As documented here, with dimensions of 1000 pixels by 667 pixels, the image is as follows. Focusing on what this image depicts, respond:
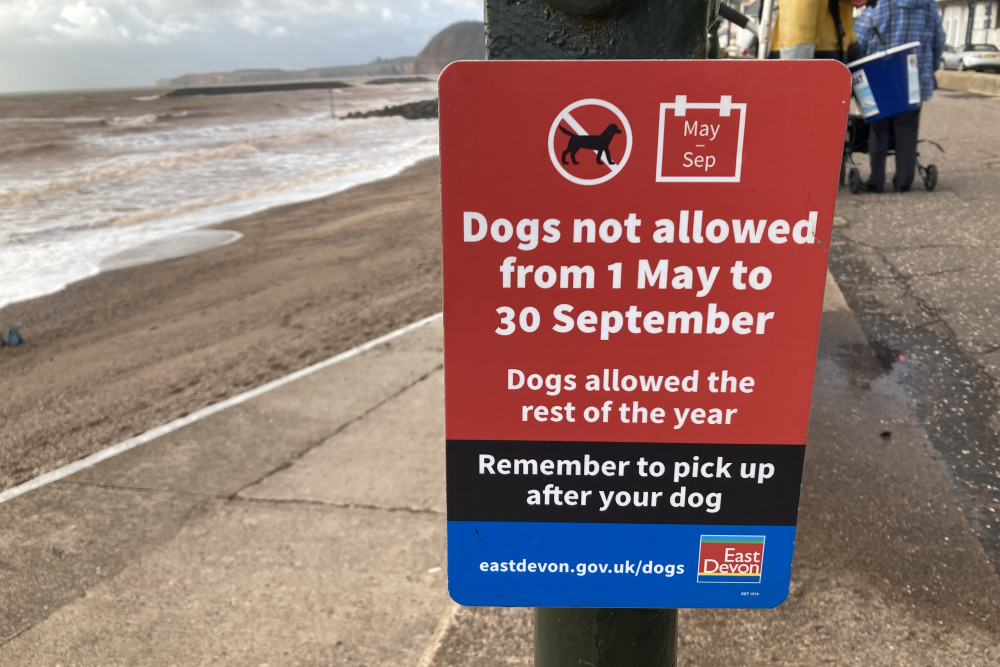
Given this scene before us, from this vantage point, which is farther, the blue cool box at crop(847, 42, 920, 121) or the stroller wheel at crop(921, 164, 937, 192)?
the stroller wheel at crop(921, 164, 937, 192)

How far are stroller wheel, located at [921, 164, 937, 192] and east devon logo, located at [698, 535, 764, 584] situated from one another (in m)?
7.50

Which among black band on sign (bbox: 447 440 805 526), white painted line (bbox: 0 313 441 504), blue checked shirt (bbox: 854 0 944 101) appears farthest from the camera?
blue checked shirt (bbox: 854 0 944 101)

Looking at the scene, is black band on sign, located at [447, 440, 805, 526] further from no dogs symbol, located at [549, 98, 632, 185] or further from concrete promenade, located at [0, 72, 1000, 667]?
concrete promenade, located at [0, 72, 1000, 667]

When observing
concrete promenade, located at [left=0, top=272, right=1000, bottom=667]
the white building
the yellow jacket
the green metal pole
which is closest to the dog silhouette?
the green metal pole

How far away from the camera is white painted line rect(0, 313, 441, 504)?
4.07 metres

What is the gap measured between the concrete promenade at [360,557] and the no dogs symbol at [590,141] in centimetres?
178

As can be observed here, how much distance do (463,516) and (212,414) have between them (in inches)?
149

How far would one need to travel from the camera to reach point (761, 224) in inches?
44.6

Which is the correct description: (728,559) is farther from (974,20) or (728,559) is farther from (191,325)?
(974,20)

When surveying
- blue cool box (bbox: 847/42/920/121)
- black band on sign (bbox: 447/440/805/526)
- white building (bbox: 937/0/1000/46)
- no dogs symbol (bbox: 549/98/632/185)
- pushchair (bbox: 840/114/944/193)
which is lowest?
black band on sign (bbox: 447/440/805/526)

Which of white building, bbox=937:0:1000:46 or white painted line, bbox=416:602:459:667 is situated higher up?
white building, bbox=937:0:1000:46

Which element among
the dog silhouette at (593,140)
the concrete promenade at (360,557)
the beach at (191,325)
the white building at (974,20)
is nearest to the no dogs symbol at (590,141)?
the dog silhouette at (593,140)

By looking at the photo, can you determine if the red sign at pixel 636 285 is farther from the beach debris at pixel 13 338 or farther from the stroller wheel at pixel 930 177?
the stroller wheel at pixel 930 177

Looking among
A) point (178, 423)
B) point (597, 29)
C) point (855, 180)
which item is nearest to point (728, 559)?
point (597, 29)
